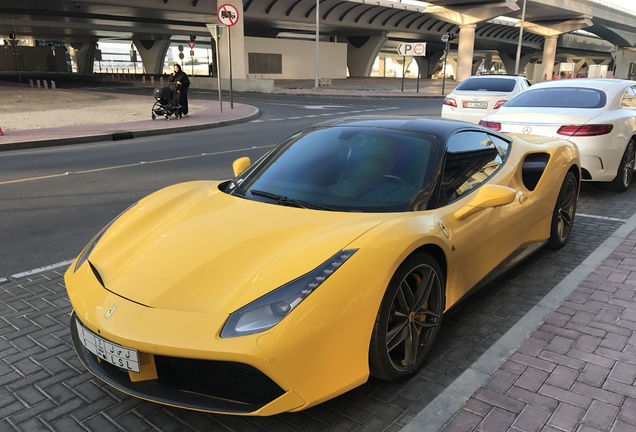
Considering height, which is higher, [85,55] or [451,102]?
[85,55]

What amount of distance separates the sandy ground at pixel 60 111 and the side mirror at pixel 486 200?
14.7 meters

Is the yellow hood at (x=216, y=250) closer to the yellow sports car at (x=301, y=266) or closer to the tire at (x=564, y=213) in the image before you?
the yellow sports car at (x=301, y=266)

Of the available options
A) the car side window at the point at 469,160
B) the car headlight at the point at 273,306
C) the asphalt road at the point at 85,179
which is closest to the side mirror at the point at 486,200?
the car side window at the point at 469,160

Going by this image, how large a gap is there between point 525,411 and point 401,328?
730mm

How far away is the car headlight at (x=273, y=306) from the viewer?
2244mm

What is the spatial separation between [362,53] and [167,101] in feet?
162

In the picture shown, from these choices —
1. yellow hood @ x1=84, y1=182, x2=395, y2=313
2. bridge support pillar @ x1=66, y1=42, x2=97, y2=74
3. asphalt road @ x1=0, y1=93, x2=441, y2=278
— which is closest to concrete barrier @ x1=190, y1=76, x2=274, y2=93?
asphalt road @ x1=0, y1=93, x2=441, y2=278

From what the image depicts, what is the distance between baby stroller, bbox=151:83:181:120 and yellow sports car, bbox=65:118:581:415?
46.7ft

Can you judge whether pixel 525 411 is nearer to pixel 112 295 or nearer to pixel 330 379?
pixel 330 379

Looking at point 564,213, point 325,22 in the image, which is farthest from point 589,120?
point 325,22

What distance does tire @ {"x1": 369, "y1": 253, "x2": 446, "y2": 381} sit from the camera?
2.61m

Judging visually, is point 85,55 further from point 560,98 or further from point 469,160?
point 469,160

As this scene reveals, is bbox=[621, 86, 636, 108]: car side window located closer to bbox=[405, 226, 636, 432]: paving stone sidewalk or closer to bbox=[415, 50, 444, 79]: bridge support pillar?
bbox=[405, 226, 636, 432]: paving stone sidewalk

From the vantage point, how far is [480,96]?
12641mm
